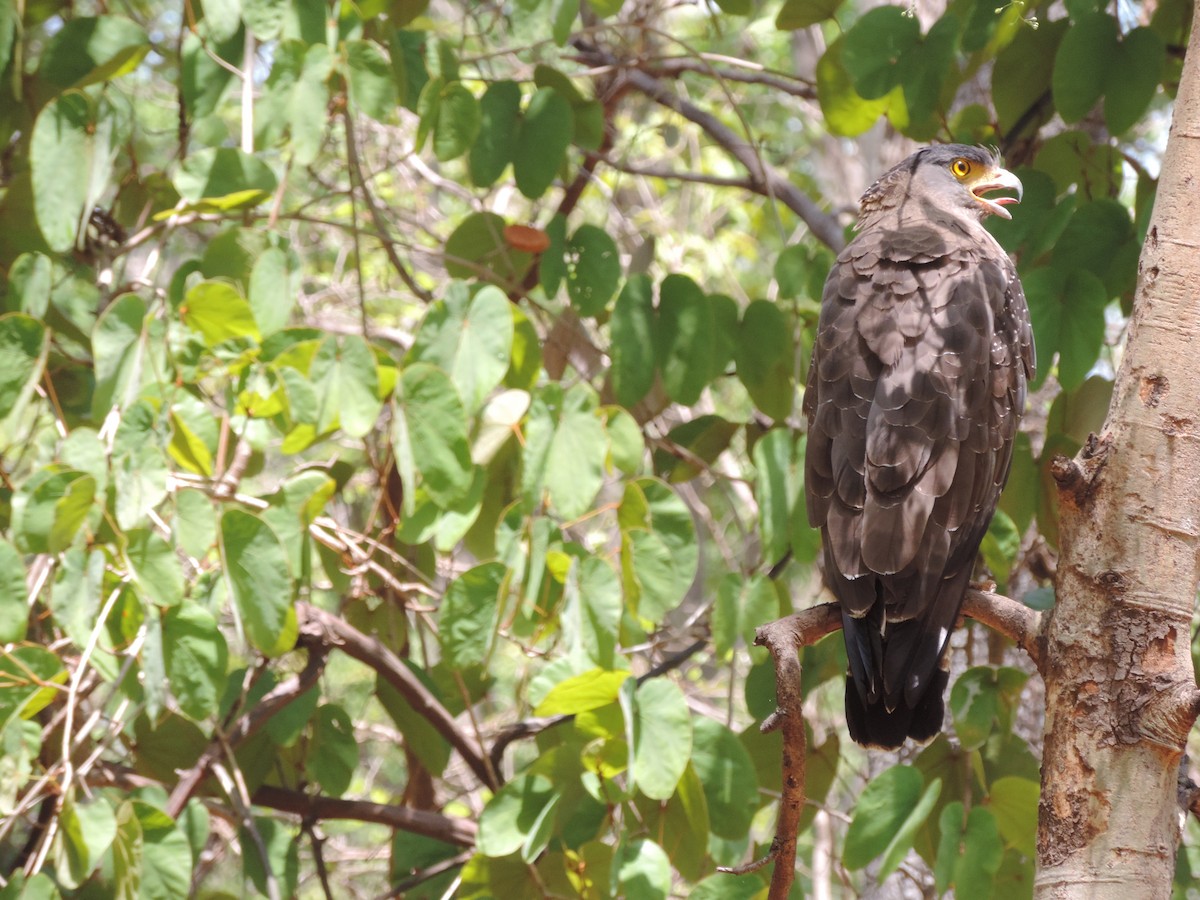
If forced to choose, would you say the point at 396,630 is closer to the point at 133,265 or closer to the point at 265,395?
the point at 265,395

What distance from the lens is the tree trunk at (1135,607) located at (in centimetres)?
146

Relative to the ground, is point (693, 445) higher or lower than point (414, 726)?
higher

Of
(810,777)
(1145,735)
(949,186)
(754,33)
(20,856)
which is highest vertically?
(754,33)

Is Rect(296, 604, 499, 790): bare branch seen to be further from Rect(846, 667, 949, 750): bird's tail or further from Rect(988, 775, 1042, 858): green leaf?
Rect(988, 775, 1042, 858): green leaf

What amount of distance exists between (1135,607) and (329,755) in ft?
6.12

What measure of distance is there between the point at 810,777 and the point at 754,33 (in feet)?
16.4

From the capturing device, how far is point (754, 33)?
661cm

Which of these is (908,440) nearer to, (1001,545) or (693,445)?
(1001,545)

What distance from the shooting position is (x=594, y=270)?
111 inches

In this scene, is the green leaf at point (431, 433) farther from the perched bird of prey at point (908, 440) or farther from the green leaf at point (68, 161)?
the green leaf at point (68, 161)

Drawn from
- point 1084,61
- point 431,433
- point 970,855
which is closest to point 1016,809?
point 970,855

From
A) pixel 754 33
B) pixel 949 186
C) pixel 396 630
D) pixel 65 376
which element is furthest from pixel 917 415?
pixel 754 33

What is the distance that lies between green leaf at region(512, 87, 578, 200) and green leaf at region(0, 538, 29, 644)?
1.30 meters

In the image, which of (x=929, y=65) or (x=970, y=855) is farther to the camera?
(x=929, y=65)
